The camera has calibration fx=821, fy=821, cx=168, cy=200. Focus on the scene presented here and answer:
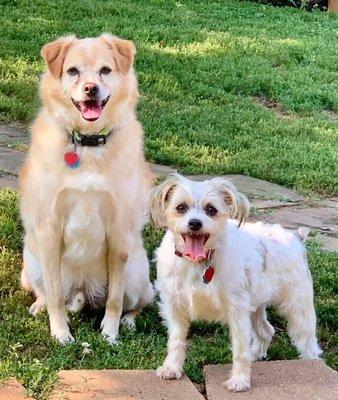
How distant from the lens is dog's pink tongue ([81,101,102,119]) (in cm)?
471

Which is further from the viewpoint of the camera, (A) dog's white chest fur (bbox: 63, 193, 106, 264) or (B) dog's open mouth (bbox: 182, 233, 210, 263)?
(A) dog's white chest fur (bbox: 63, 193, 106, 264)

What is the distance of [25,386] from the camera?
148 inches

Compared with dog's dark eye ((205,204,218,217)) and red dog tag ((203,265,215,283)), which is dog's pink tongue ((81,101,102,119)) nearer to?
dog's dark eye ((205,204,218,217))

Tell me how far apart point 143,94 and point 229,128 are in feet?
4.43

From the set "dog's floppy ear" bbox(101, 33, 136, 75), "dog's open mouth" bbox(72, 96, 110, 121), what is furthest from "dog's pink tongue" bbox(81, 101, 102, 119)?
"dog's floppy ear" bbox(101, 33, 136, 75)

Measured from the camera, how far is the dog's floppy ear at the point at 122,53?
4.87 meters

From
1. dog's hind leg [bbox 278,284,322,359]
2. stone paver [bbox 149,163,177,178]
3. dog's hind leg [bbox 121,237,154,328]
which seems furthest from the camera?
stone paver [bbox 149,163,177,178]

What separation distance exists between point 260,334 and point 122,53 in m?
1.84

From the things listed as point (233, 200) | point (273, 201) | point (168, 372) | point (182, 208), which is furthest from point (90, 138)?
point (273, 201)

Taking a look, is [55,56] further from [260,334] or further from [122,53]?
[260,334]

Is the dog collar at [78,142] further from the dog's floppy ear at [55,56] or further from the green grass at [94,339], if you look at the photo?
the green grass at [94,339]

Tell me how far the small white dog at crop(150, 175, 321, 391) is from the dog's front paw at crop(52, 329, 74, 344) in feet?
2.46

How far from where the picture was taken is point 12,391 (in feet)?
11.9

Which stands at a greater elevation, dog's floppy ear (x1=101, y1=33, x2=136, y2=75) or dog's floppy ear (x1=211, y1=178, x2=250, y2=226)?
dog's floppy ear (x1=101, y1=33, x2=136, y2=75)
